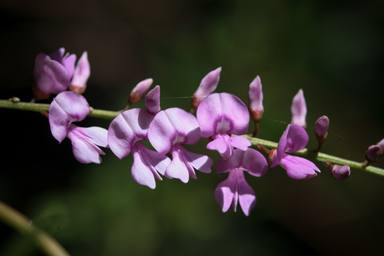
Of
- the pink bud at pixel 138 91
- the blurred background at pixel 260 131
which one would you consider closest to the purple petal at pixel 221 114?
the pink bud at pixel 138 91

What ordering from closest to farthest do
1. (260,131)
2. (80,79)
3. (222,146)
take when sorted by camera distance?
(222,146), (80,79), (260,131)

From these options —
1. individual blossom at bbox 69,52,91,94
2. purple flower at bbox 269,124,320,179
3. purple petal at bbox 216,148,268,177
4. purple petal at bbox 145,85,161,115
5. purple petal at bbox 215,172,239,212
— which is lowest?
purple petal at bbox 215,172,239,212

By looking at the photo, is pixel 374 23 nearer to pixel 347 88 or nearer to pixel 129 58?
pixel 347 88

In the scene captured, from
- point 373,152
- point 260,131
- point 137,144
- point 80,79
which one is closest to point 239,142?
point 137,144

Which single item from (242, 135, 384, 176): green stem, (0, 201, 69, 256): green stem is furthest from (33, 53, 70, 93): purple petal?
(242, 135, 384, 176): green stem

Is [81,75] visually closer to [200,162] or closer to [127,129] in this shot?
[127,129]

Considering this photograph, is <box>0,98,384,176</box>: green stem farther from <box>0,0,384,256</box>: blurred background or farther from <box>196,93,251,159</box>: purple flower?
<box>0,0,384,256</box>: blurred background
